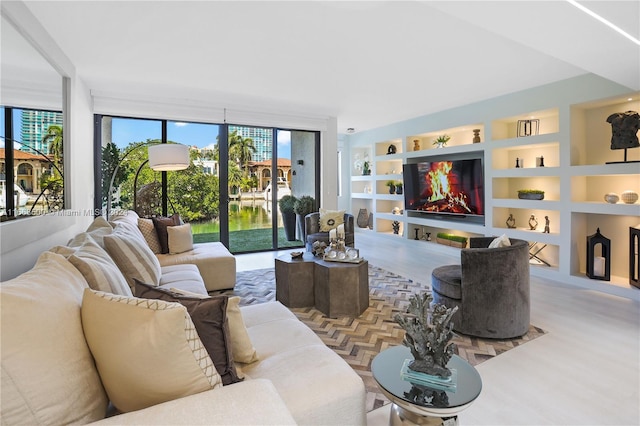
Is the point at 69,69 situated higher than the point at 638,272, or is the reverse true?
the point at 69,69

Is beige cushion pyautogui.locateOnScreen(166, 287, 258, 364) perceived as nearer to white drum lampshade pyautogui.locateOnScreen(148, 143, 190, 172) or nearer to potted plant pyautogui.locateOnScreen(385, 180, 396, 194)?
white drum lampshade pyautogui.locateOnScreen(148, 143, 190, 172)

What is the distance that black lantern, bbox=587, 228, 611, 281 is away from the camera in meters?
3.86

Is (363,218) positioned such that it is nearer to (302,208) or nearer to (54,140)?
(302,208)

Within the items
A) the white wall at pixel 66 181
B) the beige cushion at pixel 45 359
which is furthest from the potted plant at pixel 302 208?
the beige cushion at pixel 45 359

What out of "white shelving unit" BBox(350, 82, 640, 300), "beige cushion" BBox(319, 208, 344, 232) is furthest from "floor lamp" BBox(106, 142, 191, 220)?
"white shelving unit" BBox(350, 82, 640, 300)

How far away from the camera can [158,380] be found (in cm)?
101

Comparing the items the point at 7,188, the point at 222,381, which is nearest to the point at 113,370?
the point at 222,381

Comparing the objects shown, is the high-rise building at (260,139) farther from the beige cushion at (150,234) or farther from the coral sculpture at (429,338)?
the coral sculpture at (429,338)

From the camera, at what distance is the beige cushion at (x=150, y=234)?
3.90 m

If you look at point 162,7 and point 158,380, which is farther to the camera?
point 162,7

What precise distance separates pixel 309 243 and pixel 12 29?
3.66 metres

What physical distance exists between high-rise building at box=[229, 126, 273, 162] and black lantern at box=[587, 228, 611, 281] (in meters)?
5.08

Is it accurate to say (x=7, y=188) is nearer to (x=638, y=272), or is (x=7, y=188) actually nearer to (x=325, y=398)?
(x=325, y=398)

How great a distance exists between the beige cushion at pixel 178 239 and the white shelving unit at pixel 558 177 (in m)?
4.34
